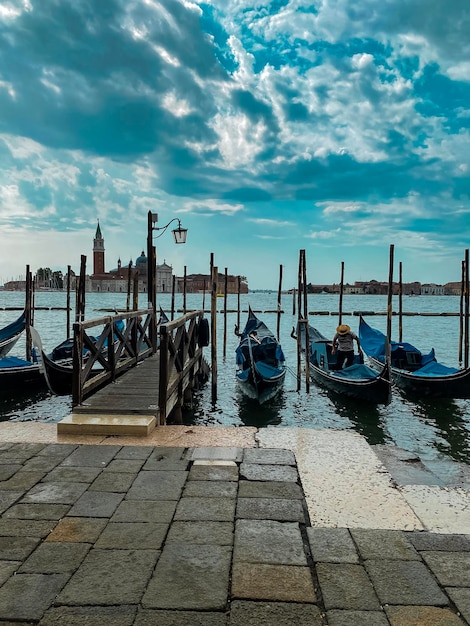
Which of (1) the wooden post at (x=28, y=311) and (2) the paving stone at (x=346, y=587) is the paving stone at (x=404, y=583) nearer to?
(2) the paving stone at (x=346, y=587)

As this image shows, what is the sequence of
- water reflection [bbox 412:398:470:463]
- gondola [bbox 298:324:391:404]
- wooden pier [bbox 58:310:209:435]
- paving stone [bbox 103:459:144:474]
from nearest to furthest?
paving stone [bbox 103:459:144:474] → wooden pier [bbox 58:310:209:435] → water reflection [bbox 412:398:470:463] → gondola [bbox 298:324:391:404]

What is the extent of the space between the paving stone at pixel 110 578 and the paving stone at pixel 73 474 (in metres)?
0.89

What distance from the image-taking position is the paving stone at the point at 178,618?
68.3 inches

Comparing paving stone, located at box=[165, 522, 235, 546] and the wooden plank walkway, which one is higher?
the wooden plank walkway

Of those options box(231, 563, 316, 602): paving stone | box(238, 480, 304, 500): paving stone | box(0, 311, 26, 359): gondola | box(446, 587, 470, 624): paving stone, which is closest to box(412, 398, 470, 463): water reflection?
box(238, 480, 304, 500): paving stone

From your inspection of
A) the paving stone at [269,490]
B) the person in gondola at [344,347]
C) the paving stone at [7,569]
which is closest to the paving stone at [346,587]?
the paving stone at [269,490]

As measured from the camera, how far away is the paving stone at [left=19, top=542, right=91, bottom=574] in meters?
2.06

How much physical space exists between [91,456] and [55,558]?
4.52 ft

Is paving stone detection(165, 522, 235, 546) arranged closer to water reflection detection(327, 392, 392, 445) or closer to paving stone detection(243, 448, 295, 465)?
paving stone detection(243, 448, 295, 465)

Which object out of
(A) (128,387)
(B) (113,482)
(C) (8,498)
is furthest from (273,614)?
(A) (128,387)

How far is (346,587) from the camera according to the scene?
77.1 inches

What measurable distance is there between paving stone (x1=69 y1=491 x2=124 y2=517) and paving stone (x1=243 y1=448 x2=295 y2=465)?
3.27 ft

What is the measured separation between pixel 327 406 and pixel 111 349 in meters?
4.87

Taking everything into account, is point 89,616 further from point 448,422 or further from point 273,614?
point 448,422
